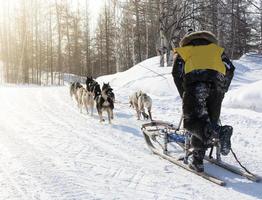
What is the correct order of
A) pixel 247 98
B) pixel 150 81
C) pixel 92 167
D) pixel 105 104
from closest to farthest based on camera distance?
1. pixel 92 167
2. pixel 105 104
3. pixel 247 98
4. pixel 150 81

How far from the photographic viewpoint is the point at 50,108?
13984 mm

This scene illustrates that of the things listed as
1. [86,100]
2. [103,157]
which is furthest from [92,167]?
[86,100]

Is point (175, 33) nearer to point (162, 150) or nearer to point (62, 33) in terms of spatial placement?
point (162, 150)

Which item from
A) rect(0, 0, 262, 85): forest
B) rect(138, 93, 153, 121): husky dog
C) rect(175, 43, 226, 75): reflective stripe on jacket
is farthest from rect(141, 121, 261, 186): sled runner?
rect(0, 0, 262, 85): forest

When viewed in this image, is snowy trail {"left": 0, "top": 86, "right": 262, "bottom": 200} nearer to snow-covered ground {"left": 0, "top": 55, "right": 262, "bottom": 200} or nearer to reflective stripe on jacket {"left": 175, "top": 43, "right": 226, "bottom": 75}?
snow-covered ground {"left": 0, "top": 55, "right": 262, "bottom": 200}

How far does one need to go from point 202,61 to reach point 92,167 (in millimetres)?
2270

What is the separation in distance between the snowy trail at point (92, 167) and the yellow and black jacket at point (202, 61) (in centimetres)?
135

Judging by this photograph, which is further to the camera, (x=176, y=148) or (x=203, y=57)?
(x=176, y=148)

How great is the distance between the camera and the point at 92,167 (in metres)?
6.42

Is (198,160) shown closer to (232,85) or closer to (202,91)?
(202,91)

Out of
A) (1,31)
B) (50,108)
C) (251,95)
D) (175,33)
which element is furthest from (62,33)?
(251,95)

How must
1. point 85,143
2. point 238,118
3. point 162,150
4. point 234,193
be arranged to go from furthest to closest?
point 238,118 → point 85,143 → point 162,150 → point 234,193

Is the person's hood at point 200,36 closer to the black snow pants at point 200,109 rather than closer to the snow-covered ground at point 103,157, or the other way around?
the black snow pants at point 200,109

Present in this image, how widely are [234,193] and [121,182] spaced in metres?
1.46
